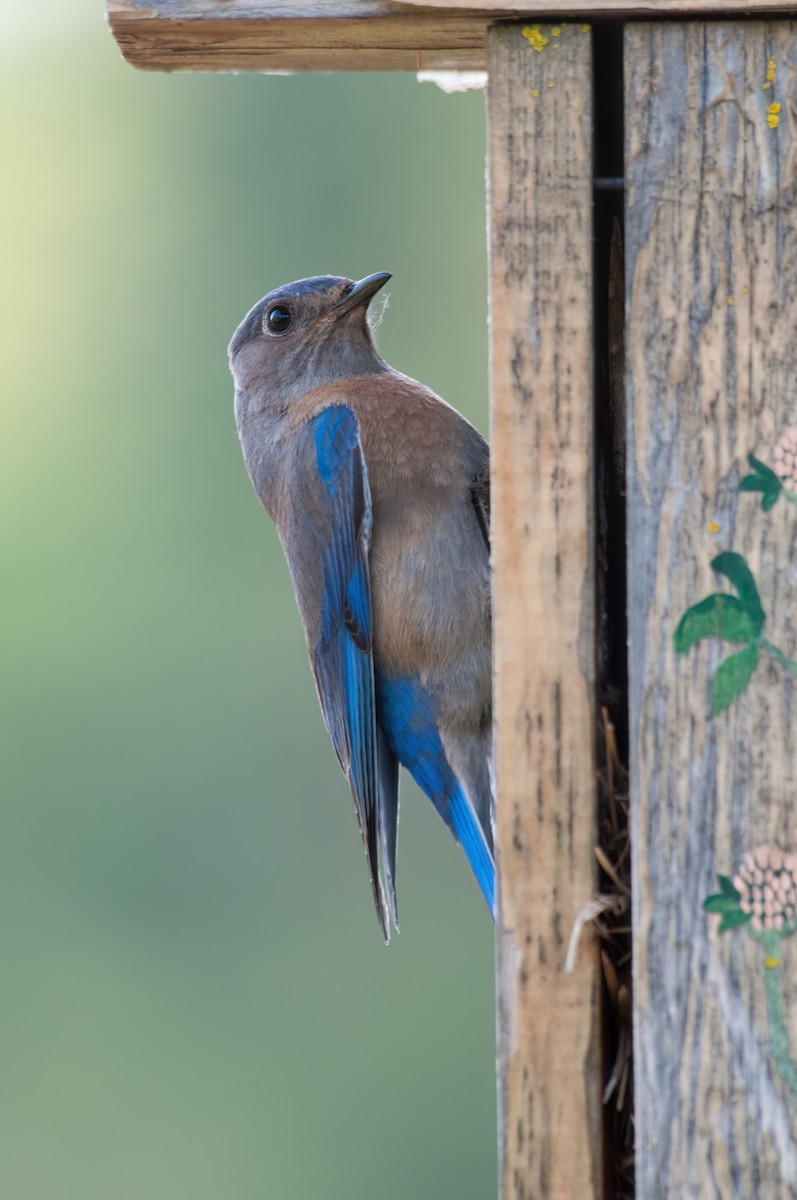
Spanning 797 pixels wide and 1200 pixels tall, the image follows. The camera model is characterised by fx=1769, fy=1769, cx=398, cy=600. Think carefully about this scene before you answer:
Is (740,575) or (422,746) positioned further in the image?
(422,746)

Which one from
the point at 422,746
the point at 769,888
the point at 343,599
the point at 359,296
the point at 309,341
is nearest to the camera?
the point at 769,888

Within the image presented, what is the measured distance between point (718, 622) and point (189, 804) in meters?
6.29

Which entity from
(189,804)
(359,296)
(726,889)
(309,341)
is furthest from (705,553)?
(189,804)

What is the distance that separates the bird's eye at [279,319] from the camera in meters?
3.68

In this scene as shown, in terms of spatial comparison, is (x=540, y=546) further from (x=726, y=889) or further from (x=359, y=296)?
(x=359, y=296)

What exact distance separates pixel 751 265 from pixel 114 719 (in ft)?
21.1

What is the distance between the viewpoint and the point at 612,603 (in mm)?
2434

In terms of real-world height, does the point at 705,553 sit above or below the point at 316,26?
below

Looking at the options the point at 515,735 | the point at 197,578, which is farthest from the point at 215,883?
the point at 515,735

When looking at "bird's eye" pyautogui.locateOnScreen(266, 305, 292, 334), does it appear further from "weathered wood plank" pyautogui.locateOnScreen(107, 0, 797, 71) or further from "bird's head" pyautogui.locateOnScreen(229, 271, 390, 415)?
"weathered wood plank" pyautogui.locateOnScreen(107, 0, 797, 71)

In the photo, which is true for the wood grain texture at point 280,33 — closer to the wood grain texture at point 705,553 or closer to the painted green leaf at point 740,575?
the wood grain texture at point 705,553

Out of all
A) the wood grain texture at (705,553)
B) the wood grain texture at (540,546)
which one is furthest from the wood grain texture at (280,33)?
the wood grain texture at (705,553)

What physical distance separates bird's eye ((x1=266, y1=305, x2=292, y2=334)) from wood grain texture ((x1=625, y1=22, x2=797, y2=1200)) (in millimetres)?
1516

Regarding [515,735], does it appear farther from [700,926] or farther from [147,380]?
[147,380]
